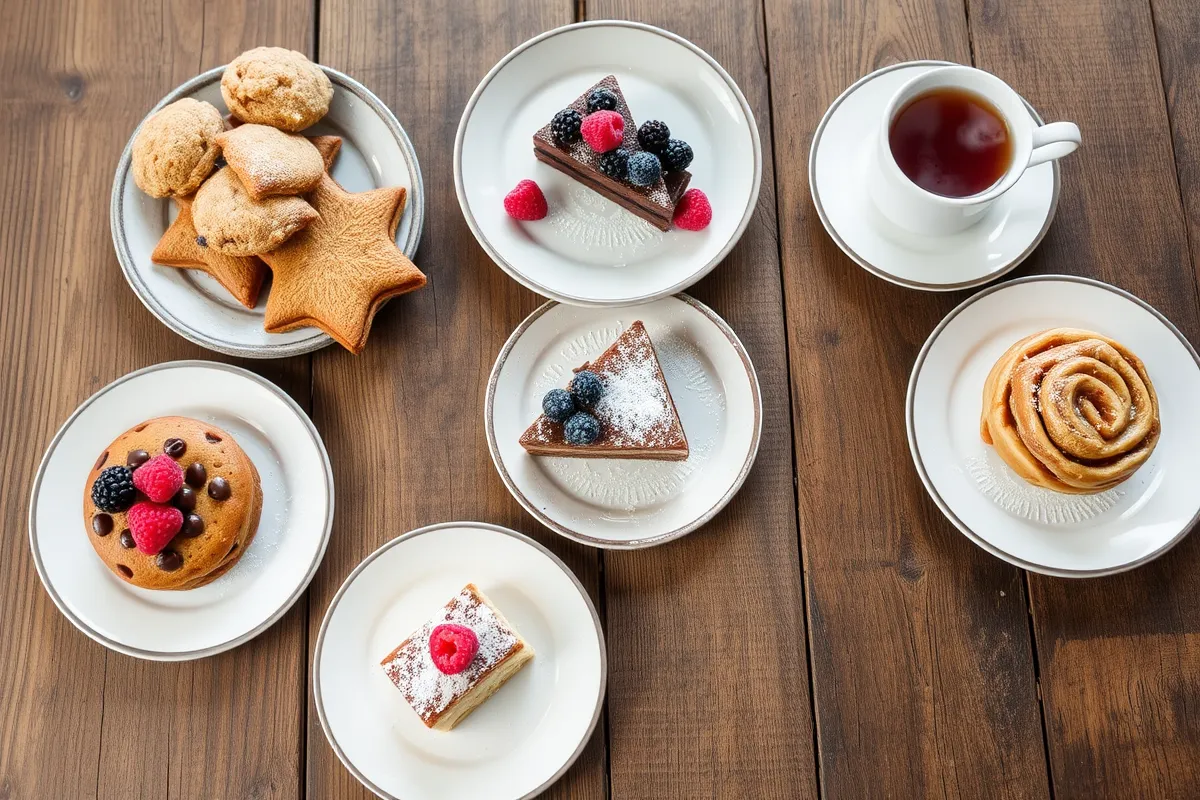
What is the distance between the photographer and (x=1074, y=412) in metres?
1.62

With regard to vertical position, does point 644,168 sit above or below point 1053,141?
below

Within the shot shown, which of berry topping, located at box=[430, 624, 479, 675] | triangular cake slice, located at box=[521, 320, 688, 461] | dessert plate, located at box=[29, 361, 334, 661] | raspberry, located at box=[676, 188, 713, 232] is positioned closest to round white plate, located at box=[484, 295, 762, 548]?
triangular cake slice, located at box=[521, 320, 688, 461]

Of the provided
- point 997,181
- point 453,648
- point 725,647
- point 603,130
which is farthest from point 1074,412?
point 453,648

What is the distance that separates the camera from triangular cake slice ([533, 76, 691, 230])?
1.78 m

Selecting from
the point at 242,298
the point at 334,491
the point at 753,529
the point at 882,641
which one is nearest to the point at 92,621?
the point at 334,491

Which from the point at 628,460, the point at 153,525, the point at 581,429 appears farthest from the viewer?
the point at 628,460

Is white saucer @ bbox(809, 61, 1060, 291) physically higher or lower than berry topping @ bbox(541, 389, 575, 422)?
higher

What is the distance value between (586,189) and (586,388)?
452 millimetres

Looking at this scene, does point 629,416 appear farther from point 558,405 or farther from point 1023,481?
point 1023,481

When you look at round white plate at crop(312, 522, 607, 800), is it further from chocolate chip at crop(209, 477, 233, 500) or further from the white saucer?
the white saucer

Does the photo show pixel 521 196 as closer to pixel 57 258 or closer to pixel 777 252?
pixel 777 252

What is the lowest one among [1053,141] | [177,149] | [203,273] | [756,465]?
[756,465]

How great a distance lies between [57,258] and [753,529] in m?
1.62

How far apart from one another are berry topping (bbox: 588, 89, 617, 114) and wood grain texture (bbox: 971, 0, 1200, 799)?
83cm
